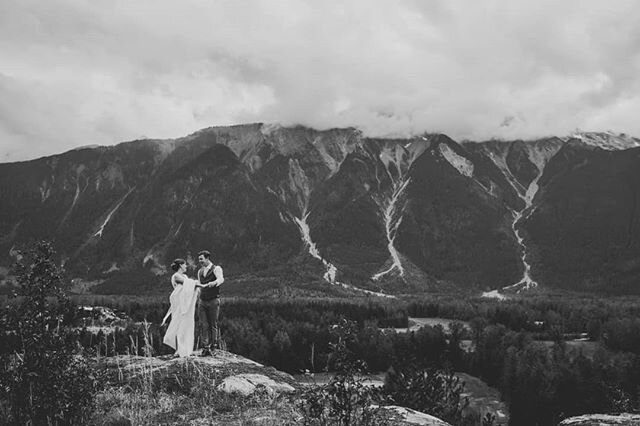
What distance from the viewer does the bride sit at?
62.6ft

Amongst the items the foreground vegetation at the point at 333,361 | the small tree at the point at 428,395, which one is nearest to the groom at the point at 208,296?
the foreground vegetation at the point at 333,361

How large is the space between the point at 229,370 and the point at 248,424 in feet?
16.2

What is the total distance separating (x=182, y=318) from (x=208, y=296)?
3.72 feet

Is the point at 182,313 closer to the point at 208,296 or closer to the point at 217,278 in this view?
the point at 208,296

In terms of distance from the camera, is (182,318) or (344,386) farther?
(182,318)

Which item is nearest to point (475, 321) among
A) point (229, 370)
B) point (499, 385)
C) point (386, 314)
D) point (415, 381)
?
point (386, 314)

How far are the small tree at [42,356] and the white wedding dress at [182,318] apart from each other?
8.02 m

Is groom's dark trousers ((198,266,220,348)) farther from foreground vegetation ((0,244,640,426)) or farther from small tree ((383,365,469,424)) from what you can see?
small tree ((383,365,469,424))

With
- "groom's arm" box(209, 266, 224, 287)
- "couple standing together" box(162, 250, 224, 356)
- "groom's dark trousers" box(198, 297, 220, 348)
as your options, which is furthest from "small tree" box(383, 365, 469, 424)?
"groom's arm" box(209, 266, 224, 287)

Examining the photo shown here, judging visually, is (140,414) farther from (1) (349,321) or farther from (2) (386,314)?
(2) (386,314)

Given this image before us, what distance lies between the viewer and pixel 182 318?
1928 cm

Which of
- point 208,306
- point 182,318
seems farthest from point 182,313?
point 208,306

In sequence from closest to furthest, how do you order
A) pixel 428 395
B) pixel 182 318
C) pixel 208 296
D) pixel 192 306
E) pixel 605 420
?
pixel 605 420 < pixel 182 318 < pixel 208 296 < pixel 192 306 < pixel 428 395

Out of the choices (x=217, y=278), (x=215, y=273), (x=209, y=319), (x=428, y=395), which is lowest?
(x=428, y=395)
